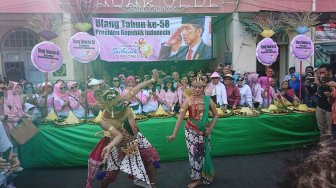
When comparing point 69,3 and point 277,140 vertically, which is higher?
point 69,3

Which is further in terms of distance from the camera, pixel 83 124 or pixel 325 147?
pixel 83 124

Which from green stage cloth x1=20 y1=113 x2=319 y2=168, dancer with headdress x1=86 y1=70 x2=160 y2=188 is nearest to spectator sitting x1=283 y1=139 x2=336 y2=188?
dancer with headdress x1=86 y1=70 x2=160 y2=188

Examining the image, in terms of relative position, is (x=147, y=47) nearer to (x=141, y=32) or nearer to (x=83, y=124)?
(x=141, y=32)

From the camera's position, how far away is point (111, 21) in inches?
377

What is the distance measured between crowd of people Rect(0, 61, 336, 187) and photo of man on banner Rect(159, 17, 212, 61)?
86.4 inches

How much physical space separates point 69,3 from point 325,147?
9835mm

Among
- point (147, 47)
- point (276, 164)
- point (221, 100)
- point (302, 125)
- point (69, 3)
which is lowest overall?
point (276, 164)

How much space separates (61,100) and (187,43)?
18.2 ft

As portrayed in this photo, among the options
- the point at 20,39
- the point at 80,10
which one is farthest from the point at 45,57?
the point at 20,39

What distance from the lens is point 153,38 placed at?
10.0 meters

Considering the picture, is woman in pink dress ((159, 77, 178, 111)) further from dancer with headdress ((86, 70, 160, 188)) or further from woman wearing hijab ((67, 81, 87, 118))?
dancer with headdress ((86, 70, 160, 188))

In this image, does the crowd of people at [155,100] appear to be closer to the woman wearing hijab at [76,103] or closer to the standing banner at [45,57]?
the woman wearing hijab at [76,103]

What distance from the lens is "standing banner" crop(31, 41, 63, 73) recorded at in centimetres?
516

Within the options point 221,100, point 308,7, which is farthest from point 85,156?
point 308,7
